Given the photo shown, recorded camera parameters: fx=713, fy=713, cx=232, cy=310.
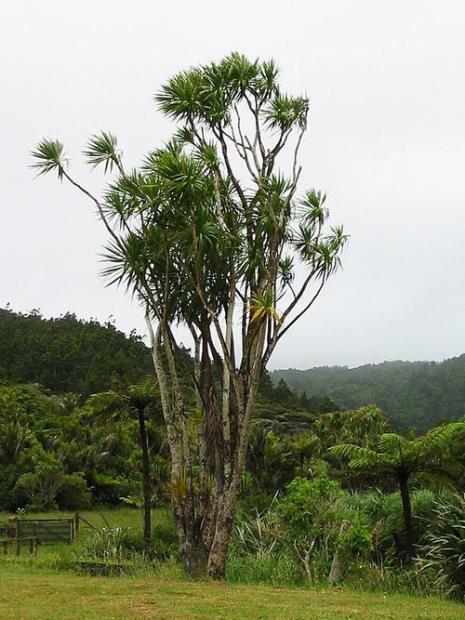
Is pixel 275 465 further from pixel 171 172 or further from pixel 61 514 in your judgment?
pixel 171 172

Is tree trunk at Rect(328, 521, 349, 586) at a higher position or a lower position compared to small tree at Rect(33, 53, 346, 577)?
lower

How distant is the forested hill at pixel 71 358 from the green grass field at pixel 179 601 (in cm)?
3182

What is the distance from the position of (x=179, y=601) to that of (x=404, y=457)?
547 centimetres

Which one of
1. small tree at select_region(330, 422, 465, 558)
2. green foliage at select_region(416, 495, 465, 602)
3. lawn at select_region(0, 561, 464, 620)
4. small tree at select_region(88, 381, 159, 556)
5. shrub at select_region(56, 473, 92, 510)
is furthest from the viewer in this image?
shrub at select_region(56, 473, 92, 510)

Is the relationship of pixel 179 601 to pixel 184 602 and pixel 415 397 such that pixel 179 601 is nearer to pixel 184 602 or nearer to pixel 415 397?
pixel 184 602

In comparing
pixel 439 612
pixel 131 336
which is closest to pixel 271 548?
pixel 439 612

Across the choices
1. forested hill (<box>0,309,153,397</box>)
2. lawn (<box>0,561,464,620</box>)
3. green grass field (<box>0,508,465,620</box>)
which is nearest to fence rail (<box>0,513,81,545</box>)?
green grass field (<box>0,508,465,620</box>)

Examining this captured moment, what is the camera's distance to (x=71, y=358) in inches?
1945

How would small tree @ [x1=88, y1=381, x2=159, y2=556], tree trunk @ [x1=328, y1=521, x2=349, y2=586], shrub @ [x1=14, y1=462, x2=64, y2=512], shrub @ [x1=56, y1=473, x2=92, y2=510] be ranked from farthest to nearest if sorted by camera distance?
shrub @ [x1=56, y1=473, x2=92, y2=510] < shrub @ [x1=14, y1=462, x2=64, y2=512] < small tree @ [x1=88, y1=381, x2=159, y2=556] < tree trunk @ [x1=328, y1=521, x2=349, y2=586]

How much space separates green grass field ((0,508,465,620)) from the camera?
22.6 ft

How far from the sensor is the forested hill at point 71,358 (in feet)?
146

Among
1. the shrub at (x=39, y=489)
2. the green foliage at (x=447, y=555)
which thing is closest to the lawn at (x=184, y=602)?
the green foliage at (x=447, y=555)

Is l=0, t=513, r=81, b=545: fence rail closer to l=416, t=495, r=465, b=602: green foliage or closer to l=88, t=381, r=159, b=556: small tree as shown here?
l=88, t=381, r=159, b=556: small tree

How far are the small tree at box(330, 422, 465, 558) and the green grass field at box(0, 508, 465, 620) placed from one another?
2.59 metres
